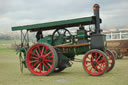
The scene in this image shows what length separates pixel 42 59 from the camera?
8852 mm

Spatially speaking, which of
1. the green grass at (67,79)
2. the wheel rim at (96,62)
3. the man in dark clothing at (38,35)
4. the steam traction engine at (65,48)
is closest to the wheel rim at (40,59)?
the steam traction engine at (65,48)

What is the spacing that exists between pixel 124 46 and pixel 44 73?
36.4ft

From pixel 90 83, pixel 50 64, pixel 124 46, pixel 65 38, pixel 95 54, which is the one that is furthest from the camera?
pixel 124 46

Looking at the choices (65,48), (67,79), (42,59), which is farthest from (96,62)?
(42,59)

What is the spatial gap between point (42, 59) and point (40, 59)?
0.29ft

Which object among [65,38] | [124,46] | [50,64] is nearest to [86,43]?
[65,38]

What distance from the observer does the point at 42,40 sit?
973cm

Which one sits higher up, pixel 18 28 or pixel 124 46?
pixel 18 28

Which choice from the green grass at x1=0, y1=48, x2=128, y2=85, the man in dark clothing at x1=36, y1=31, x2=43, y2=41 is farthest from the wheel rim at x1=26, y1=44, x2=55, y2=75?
the man in dark clothing at x1=36, y1=31, x2=43, y2=41

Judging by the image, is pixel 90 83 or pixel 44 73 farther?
pixel 44 73

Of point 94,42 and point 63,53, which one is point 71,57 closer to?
point 63,53

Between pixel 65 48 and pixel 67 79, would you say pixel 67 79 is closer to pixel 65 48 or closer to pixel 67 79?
pixel 67 79

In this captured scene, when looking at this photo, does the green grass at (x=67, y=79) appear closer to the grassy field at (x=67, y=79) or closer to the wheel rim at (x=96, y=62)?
the grassy field at (x=67, y=79)

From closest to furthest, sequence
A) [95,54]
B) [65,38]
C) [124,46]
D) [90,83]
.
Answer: [90,83] → [95,54] → [65,38] → [124,46]
